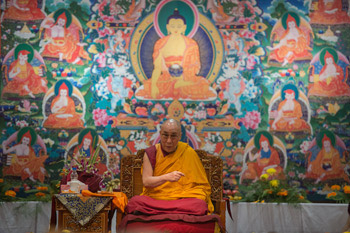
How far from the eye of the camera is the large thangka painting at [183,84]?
7055mm

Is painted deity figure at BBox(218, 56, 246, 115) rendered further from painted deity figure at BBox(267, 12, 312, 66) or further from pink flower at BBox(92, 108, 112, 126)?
pink flower at BBox(92, 108, 112, 126)

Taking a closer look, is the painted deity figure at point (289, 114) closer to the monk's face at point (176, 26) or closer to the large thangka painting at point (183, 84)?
the large thangka painting at point (183, 84)

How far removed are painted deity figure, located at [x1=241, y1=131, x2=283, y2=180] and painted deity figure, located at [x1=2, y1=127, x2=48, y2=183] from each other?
11.1 ft

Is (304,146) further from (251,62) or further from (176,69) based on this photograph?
(176,69)

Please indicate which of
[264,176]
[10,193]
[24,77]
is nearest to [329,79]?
[264,176]

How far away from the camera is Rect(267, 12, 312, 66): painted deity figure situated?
7.23 meters

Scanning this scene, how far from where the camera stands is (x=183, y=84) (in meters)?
7.20

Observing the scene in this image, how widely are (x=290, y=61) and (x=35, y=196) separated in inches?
186

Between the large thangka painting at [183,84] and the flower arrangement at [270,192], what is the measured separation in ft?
1.04

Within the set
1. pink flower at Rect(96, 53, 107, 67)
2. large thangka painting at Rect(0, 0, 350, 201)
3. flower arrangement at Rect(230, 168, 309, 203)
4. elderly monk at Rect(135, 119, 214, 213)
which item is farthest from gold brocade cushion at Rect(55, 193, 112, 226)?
pink flower at Rect(96, 53, 107, 67)

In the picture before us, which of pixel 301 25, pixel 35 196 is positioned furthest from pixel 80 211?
pixel 301 25

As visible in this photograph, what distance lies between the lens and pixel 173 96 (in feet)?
23.6

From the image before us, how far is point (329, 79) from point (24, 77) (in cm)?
519

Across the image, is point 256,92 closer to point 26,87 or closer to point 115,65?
point 115,65
